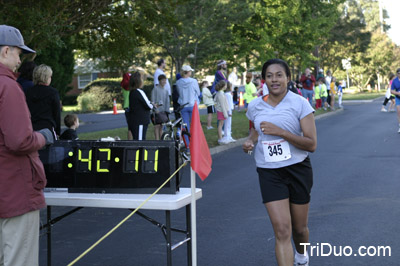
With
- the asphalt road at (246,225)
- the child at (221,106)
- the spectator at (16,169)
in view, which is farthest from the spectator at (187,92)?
the spectator at (16,169)

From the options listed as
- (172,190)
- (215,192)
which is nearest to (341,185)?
(215,192)

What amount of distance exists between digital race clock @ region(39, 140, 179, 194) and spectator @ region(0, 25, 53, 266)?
123 cm

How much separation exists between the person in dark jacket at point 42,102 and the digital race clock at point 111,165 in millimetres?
2462

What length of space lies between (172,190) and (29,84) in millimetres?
4136

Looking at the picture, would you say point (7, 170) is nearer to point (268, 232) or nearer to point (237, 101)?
point (268, 232)

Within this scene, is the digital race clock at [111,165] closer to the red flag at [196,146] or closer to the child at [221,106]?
the red flag at [196,146]

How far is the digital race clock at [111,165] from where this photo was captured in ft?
17.1

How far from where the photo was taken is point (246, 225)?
297 inches

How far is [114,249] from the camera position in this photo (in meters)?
6.60

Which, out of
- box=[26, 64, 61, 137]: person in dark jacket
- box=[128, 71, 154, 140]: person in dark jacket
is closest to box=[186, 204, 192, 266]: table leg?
box=[26, 64, 61, 137]: person in dark jacket

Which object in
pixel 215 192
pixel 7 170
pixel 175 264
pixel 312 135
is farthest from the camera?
pixel 215 192

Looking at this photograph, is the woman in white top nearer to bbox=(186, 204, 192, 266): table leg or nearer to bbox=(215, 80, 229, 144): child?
bbox=(186, 204, 192, 266): table leg

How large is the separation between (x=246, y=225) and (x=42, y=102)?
119 inches

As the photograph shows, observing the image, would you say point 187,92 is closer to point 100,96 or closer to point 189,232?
point 189,232
